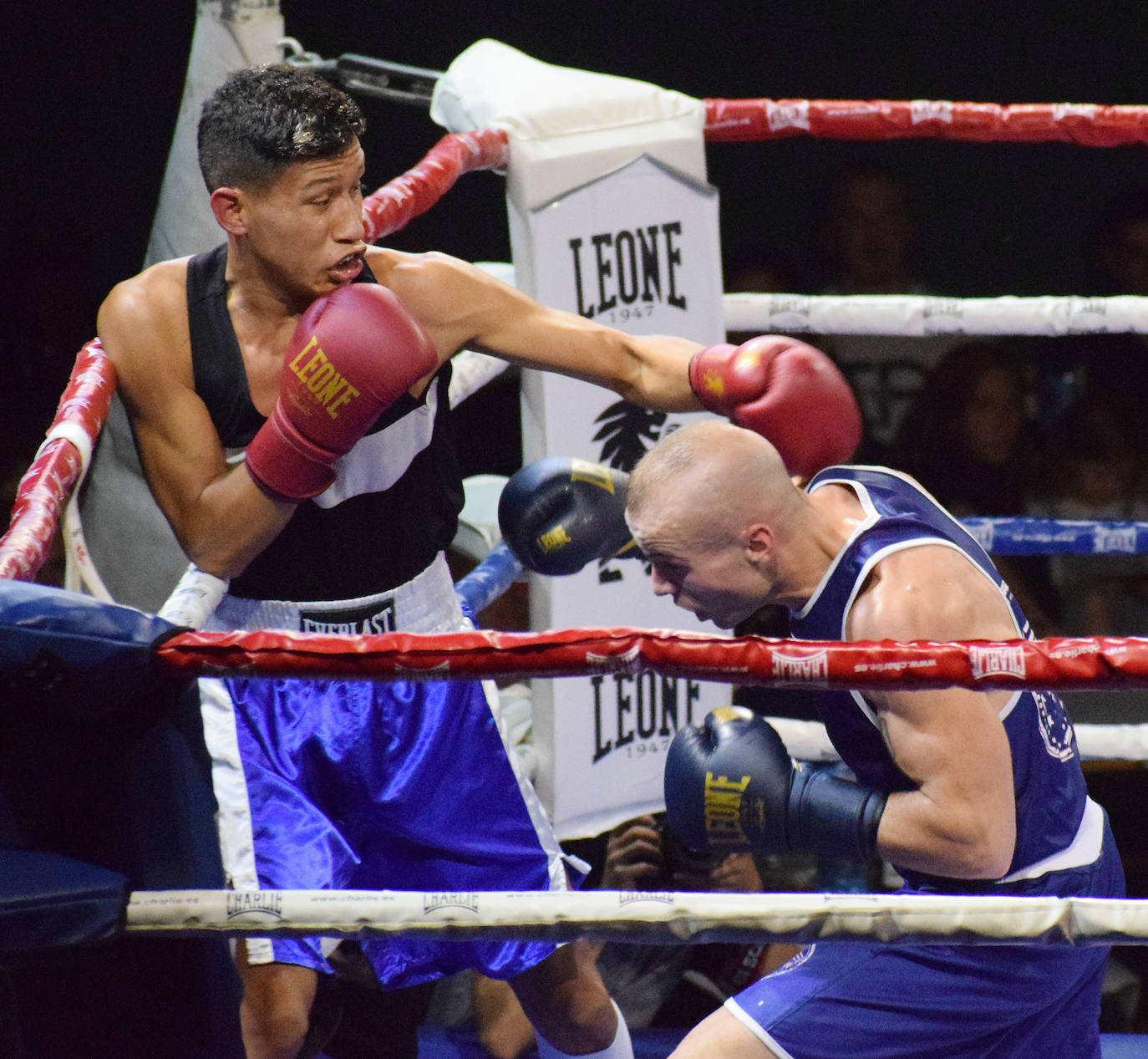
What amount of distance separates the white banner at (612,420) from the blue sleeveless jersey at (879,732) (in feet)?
2.64

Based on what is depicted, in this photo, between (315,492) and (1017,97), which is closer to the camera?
(315,492)

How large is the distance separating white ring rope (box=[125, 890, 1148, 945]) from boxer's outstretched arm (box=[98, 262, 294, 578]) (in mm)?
549

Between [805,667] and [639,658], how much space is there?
106 millimetres

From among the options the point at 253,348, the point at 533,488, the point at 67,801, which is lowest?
the point at 67,801

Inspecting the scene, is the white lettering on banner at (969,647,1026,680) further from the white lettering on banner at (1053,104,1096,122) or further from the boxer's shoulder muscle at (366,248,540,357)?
the white lettering on banner at (1053,104,1096,122)

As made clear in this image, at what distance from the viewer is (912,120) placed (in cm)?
240

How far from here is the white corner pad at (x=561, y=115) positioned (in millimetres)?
2189

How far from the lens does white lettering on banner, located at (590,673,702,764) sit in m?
2.31

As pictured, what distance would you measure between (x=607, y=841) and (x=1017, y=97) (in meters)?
1.99

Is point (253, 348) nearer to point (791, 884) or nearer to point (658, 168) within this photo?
point (658, 168)

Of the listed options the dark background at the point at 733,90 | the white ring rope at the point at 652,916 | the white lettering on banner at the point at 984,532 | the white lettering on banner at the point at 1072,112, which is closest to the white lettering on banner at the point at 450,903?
the white ring rope at the point at 652,916

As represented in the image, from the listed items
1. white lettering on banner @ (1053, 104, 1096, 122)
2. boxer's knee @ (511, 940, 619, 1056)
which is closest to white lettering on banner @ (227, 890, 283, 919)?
boxer's knee @ (511, 940, 619, 1056)

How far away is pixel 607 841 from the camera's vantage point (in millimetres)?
2596

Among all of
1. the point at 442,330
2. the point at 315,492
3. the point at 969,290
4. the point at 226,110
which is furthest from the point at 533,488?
the point at 969,290
